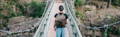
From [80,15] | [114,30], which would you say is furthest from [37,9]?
[114,30]

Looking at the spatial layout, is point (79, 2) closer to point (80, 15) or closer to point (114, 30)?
point (80, 15)

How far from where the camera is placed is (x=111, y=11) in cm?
1605

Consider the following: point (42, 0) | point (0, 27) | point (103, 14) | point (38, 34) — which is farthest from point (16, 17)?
point (38, 34)

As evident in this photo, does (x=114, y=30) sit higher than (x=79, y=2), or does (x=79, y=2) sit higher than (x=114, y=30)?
(x=79, y=2)

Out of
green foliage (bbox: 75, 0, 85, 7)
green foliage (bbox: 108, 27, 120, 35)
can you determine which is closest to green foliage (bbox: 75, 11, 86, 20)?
green foliage (bbox: 75, 0, 85, 7)

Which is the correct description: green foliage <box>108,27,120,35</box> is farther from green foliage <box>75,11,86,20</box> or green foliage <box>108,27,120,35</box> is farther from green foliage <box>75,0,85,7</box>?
green foliage <box>75,0,85,7</box>

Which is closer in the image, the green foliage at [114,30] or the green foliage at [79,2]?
the green foliage at [114,30]

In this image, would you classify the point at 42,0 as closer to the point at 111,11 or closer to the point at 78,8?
the point at 78,8

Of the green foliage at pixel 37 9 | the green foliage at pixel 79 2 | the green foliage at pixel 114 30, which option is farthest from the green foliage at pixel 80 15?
the green foliage at pixel 114 30

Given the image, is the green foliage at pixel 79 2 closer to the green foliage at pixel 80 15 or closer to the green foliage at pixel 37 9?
the green foliage at pixel 80 15

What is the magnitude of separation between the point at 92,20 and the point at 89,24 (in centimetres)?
50

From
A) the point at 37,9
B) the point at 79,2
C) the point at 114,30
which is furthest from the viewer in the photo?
the point at 79,2

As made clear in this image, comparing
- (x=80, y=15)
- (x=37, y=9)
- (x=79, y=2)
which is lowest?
(x=80, y=15)

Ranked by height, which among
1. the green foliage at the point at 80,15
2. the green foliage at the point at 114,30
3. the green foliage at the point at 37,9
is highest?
the green foliage at the point at 37,9
